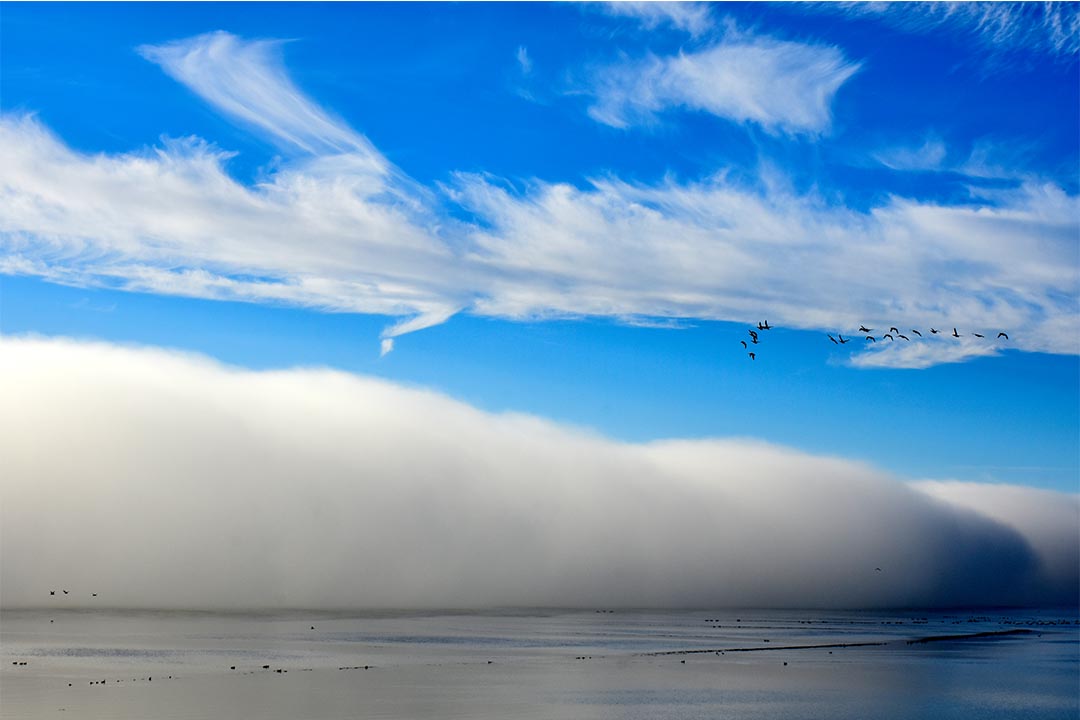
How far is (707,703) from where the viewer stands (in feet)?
194

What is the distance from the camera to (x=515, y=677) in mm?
70938

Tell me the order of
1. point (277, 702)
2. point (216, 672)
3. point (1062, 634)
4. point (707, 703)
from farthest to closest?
point (1062, 634) < point (216, 672) < point (707, 703) < point (277, 702)

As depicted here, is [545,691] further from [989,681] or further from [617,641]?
[617,641]

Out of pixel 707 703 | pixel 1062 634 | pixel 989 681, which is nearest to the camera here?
pixel 707 703

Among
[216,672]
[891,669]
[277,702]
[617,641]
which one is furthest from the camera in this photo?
[617,641]

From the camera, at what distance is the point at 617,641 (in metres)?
118

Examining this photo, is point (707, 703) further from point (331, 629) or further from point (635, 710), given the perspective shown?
point (331, 629)

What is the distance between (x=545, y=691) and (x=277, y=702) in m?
16.3

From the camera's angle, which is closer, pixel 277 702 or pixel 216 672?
pixel 277 702

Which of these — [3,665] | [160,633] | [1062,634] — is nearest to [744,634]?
[1062,634]

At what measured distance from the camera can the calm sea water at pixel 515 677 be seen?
53.9 meters

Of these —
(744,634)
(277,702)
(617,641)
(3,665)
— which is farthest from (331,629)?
(277,702)

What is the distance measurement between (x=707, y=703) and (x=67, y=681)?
122 feet

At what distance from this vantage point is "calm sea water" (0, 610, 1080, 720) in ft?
177
